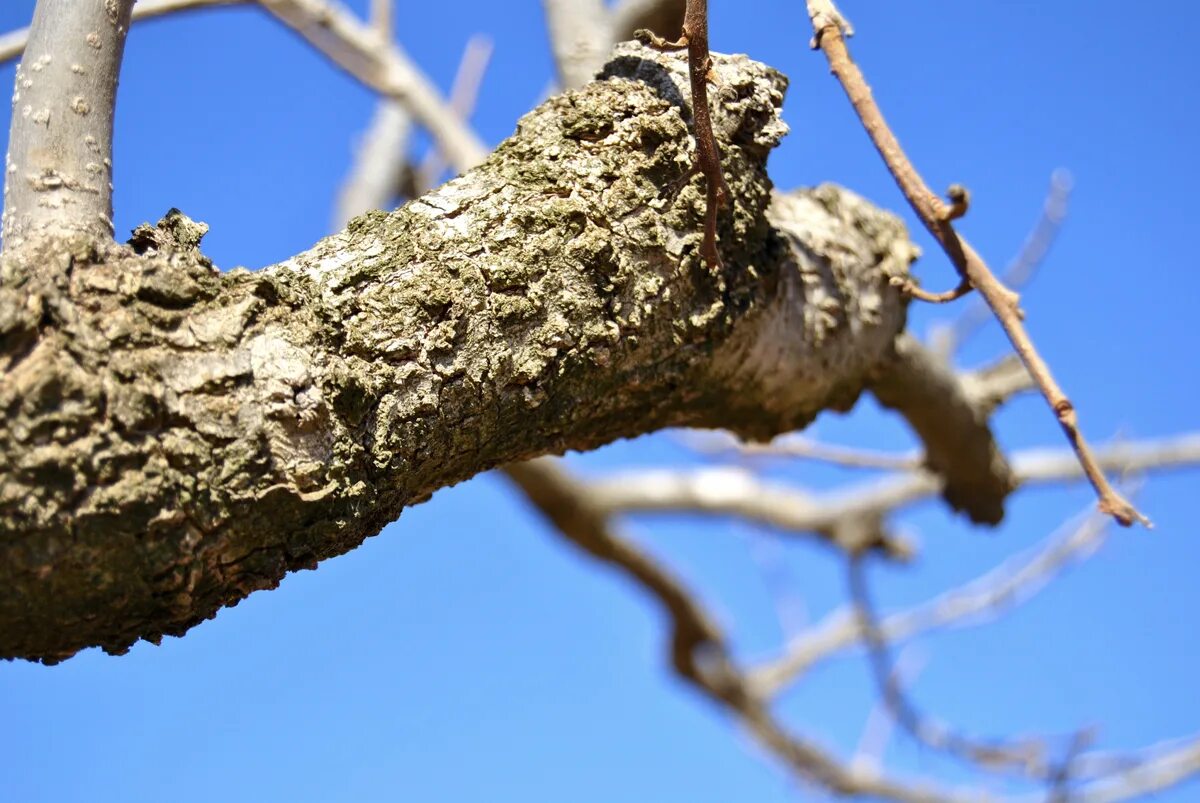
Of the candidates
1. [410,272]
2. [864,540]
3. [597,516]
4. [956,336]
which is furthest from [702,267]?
[864,540]

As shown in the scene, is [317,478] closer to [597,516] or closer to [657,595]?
[597,516]

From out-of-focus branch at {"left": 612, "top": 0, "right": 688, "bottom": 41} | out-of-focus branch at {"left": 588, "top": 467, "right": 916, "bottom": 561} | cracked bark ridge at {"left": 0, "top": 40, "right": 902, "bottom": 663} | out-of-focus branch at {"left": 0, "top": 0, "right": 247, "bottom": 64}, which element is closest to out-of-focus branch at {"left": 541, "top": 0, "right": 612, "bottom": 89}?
out-of-focus branch at {"left": 612, "top": 0, "right": 688, "bottom": 41}

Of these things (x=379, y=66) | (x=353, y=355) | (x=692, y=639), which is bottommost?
(x=353, y=355)

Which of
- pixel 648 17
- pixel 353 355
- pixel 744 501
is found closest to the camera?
pixel 353 355

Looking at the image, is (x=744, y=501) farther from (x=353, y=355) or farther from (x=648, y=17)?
(x=353, y=355)

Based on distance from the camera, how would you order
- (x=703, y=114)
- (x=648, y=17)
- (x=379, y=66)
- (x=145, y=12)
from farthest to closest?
(x=379, y=66), (x=648, y=17), (x=145, y=12), (x=703, y=114)

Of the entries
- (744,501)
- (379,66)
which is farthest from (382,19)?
(744,501)

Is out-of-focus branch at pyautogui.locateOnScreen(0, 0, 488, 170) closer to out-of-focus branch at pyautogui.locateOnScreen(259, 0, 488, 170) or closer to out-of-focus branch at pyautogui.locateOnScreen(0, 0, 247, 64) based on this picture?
out-of-focus branch at pyautogui.locateOnScreen(259, 0, 488, 170)
